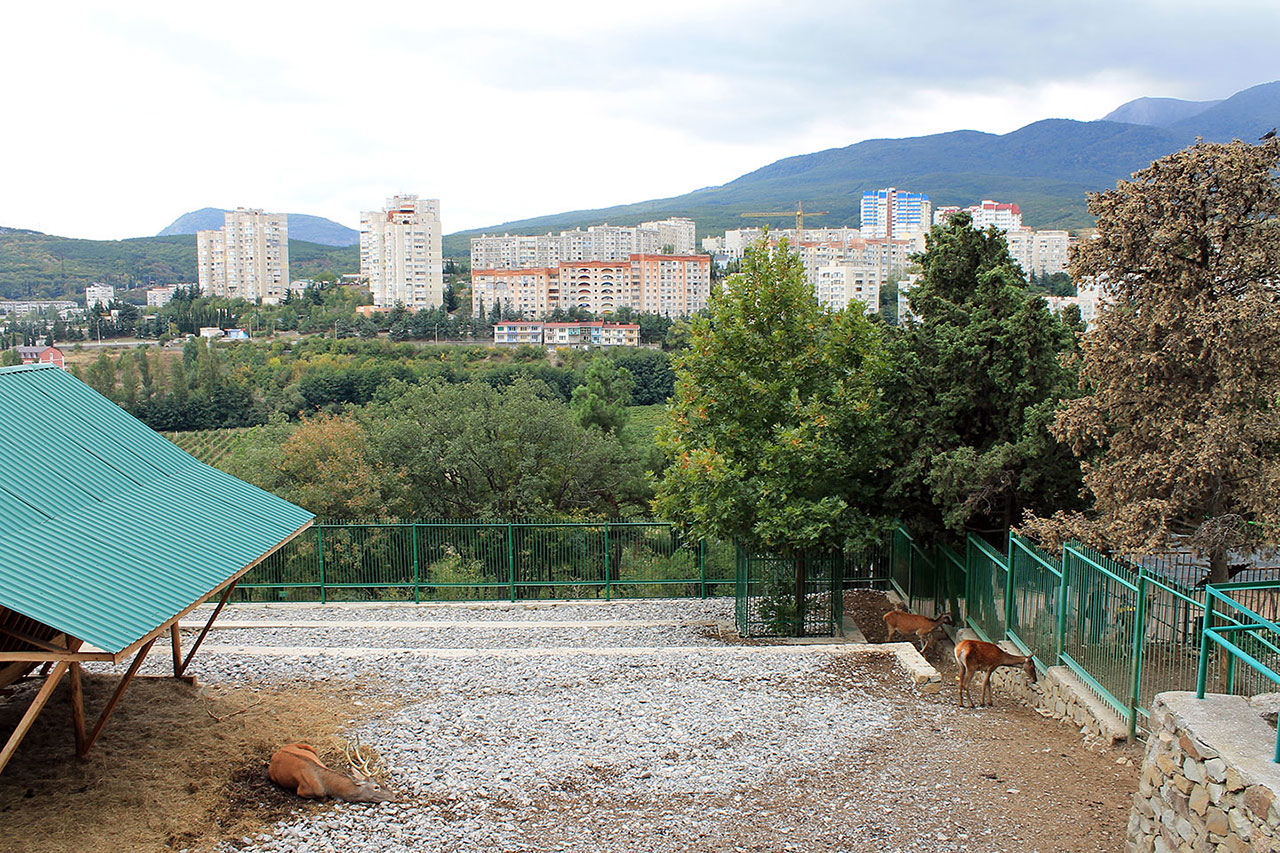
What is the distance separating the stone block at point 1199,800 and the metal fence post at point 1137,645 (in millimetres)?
2302

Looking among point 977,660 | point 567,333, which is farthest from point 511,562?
point 567,333

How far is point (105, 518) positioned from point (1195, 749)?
929cm

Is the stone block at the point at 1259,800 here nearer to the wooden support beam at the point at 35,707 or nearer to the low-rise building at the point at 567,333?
the wooden support beam at the point at 35,707

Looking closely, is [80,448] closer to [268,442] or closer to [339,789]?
[339,789]

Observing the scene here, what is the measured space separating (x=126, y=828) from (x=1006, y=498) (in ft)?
37.5

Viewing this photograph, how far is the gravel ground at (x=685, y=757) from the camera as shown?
7535 mm

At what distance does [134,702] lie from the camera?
32.7ft

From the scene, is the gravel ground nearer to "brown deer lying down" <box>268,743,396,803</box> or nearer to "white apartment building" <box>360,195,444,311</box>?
"brown deer lying down" <box>268,743,396,803</box>

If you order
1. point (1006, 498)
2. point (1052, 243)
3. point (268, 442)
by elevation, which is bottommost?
point (268, 442)

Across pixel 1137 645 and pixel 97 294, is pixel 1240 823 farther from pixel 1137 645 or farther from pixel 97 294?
pixel 97 294

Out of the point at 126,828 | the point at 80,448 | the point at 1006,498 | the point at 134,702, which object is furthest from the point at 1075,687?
the point at 80,448

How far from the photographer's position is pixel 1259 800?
5668 millimetres

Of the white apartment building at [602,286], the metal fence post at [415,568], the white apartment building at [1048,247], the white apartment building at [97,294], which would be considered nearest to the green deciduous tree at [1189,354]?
the metal fence post at [415,568]

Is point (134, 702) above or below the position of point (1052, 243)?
below
